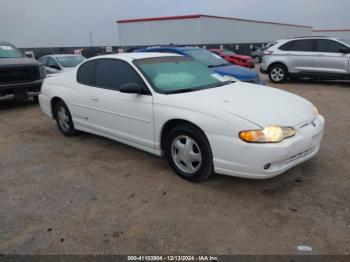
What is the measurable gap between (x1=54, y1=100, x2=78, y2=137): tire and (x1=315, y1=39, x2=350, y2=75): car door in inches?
329

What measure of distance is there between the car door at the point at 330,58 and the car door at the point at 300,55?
197 mm

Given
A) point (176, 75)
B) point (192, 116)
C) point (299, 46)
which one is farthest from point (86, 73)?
point (299, 46)

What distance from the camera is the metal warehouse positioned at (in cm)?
2666

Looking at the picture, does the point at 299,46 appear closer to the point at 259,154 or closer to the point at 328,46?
the point at 328,46

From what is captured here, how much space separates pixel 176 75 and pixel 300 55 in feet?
25.8

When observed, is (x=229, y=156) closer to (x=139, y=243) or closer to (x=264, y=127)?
(x=264, y=127)

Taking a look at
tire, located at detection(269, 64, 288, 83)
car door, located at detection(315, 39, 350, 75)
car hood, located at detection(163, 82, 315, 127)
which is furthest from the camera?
tire, located at detection(269, 64, 288, 83)

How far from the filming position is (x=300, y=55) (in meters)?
11.0

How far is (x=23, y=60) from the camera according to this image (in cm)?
896

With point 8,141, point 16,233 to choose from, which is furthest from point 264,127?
point 8,141

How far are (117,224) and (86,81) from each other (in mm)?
2815

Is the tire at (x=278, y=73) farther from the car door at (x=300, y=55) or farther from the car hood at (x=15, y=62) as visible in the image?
the car hood at (x=15, y=62)

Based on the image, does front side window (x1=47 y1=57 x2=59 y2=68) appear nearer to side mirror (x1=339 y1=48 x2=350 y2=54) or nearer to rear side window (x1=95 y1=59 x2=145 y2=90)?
rear side window (x1=95 y1=59 x2=145 y2=90)

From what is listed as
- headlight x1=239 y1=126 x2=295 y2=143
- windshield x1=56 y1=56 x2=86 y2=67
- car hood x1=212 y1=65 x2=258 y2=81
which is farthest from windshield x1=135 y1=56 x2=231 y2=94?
windshield x1=56 y1=56 x2=86 y2=67
